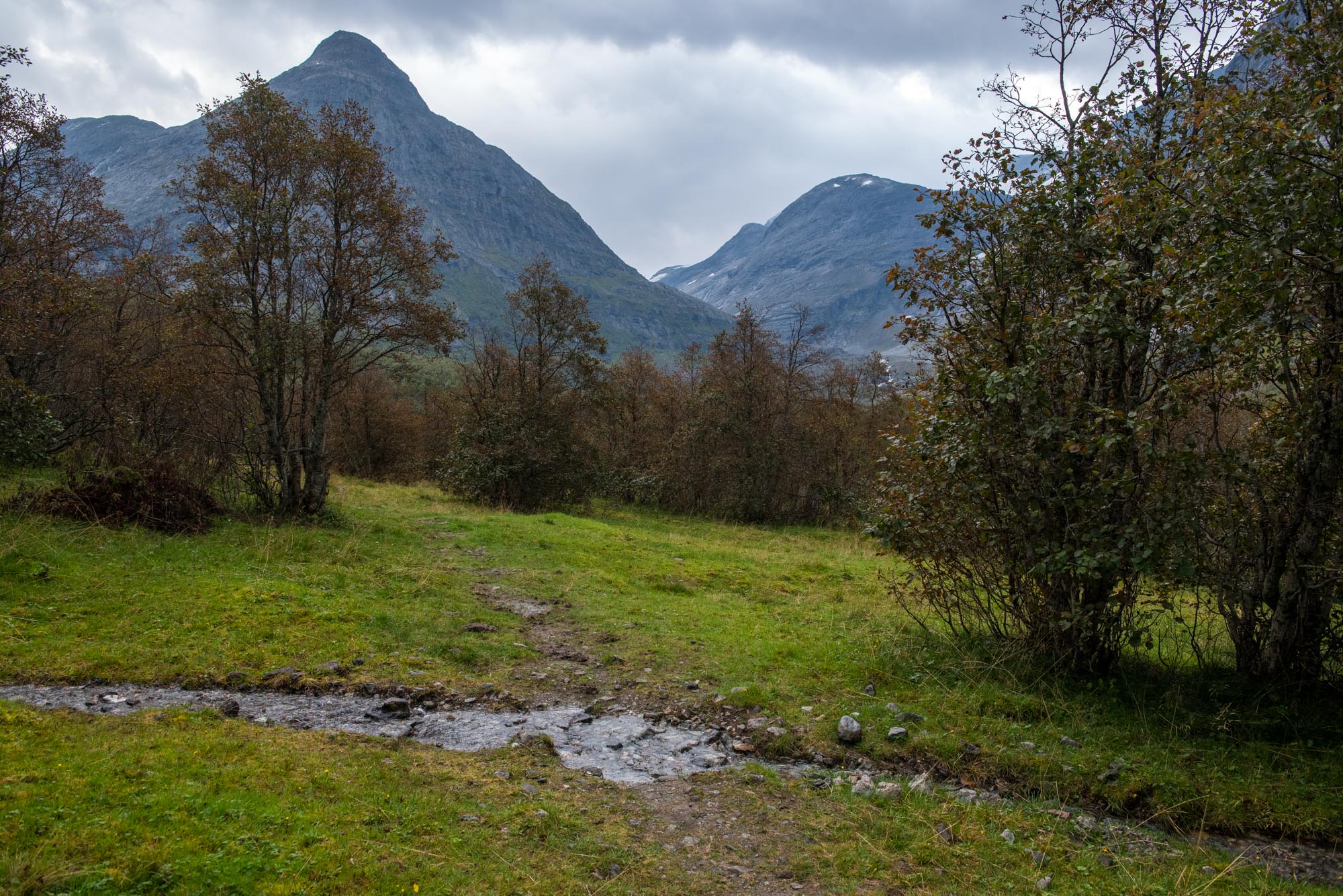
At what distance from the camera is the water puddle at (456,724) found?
24.9 ft

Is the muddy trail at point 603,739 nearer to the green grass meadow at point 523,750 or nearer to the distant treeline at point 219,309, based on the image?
the green grass meadow at point 523,750

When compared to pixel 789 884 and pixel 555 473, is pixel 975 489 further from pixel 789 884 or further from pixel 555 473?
pixel 555 473

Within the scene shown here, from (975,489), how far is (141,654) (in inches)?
467

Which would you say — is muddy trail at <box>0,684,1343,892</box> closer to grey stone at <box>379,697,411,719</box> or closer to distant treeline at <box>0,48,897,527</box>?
grey stone at <box>379,697,411,719</box>

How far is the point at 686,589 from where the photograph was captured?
16.9m

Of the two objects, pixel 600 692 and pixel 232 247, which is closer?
pixel 600 692

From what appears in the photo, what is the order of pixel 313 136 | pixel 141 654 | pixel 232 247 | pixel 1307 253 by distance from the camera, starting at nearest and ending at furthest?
pixel 1307 253, pixel 141 654, pixel 232 247, pixel 313 136

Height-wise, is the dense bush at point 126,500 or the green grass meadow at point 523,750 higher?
the dense bush at point 126,500

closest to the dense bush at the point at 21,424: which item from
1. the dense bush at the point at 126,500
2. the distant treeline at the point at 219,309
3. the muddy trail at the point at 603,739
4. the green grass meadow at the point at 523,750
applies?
the distant treeline at the point at 219,309

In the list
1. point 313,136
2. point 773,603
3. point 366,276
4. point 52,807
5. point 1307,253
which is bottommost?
point 773,603

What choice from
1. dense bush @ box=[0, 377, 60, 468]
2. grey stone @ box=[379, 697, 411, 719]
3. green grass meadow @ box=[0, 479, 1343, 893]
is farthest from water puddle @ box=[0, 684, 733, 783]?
dense bush @ box=[0, 377, 60, 468]

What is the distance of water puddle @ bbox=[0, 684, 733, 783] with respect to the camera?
759cm

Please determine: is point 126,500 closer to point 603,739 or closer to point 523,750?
point 523,750

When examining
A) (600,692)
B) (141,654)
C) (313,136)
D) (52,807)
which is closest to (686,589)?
(600,692)
